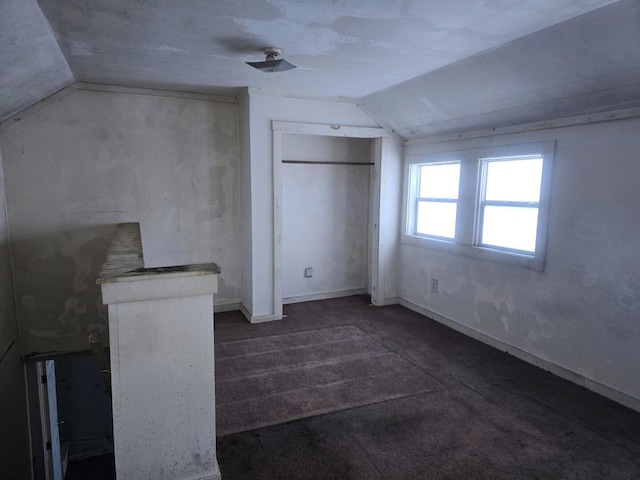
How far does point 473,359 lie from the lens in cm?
369

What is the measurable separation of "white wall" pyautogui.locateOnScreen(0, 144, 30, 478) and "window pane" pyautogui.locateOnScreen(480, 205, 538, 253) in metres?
4.73

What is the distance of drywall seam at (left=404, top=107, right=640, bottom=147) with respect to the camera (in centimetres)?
283

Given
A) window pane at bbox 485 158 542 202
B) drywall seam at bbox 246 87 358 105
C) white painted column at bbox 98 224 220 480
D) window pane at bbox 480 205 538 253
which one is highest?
drywall seam at bbox 246 87 358 105

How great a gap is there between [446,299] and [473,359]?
973 mm

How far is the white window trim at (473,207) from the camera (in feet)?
11.2

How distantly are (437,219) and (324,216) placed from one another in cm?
155

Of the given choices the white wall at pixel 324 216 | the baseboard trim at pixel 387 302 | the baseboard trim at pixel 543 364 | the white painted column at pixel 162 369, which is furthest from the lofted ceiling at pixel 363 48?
the baseboard trim at pixel 387 302

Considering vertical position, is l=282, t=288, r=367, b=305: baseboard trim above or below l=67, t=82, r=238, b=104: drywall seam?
below

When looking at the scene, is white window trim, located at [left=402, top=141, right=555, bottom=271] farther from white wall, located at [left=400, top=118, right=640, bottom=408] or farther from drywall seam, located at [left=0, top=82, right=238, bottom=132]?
drywall seam, located at [left=0, top=82, right=238, bottom=132]

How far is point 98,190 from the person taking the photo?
4184 millimetres

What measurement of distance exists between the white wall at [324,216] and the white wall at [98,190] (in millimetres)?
868

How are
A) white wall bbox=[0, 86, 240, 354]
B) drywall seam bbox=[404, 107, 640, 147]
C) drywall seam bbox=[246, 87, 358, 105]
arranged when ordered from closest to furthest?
drywall seam bbox=[404, 107, 640, 147] → white wall bbox=[0, 86, 240, 354] → drywall seam bbox=[246, 87, 358, 105]

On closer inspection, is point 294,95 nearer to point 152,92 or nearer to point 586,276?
point 152,92

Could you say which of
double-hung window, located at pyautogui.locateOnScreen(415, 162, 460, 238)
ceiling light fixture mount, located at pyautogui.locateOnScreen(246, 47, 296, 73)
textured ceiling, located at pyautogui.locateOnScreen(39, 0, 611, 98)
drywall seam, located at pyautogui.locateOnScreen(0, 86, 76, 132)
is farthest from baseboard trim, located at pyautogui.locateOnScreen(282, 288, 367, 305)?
drywall seam, located at pyautogui.locateOnScreen(0, 86, 76, 132)
